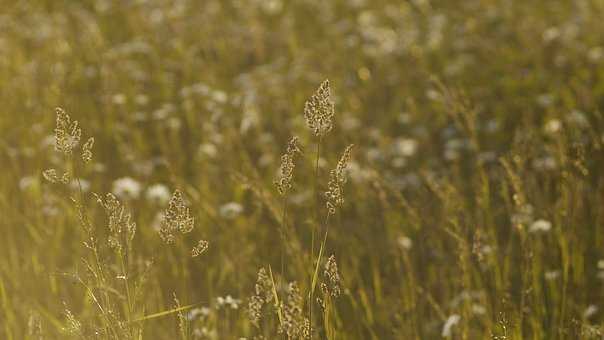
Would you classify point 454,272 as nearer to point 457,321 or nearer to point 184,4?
point 457,321

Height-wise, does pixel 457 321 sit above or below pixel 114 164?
below

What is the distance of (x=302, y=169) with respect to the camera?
3.53 meters

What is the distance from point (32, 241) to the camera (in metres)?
2.79

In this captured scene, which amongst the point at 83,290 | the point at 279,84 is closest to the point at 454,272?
the point at 83,290

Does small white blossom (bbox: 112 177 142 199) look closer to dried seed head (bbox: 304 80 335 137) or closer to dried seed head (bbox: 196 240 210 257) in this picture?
dried seed head (bbox: 196 240 210 257)

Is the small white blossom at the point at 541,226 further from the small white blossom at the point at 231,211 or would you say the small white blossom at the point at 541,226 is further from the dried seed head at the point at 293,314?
the dried seed head at the point at 293,314

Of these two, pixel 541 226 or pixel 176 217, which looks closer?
pixel 176 217

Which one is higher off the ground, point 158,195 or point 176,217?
point 176,217

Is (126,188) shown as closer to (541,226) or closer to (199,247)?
(541,226)

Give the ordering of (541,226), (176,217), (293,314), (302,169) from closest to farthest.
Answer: (293,314)
(176,217)
(541,226)
(302,169)

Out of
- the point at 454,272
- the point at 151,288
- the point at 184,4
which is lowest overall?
the point at 454,272

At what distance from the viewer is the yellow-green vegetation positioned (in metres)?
2.02

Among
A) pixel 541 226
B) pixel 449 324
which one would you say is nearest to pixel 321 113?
pixel 449 324

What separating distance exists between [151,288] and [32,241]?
0.57 meters
